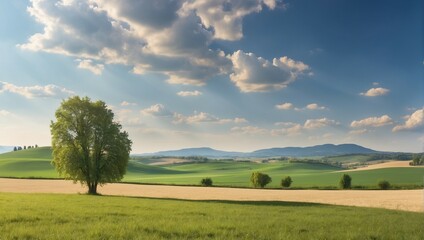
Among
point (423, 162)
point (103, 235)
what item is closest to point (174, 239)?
point (103, 235)

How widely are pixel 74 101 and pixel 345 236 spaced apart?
49573 millimetres

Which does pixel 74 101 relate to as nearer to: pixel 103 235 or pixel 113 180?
pixel 113 180

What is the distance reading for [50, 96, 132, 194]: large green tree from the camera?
186 feet

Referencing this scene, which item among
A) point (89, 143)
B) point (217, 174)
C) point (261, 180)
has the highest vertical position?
point (89, 143)

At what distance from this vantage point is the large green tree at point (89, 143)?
186 feet

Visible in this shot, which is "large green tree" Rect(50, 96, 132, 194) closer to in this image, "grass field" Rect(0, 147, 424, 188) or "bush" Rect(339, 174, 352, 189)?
"bush" Rect(339, 174, 352, 189)

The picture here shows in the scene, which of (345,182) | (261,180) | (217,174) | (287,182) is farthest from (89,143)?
(217,174)

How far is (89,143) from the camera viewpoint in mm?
57688

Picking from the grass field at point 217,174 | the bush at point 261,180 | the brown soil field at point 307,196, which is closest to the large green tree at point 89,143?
the brown soil field at point 307,196

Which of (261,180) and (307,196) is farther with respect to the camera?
(261,180)

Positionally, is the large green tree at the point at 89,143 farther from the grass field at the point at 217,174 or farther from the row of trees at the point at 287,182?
the grass field at the point at 217,174

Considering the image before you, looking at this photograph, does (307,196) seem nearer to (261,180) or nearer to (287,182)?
(261,180)

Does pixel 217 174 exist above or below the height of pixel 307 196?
below

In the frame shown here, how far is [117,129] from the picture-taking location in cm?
5831
